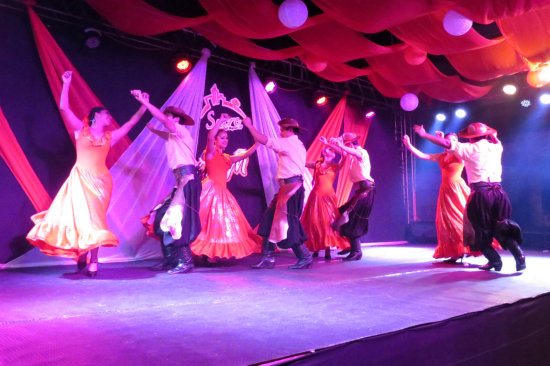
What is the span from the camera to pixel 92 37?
5.50 m

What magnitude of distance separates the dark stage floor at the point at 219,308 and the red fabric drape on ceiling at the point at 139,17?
2.72m

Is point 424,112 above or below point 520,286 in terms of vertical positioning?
above

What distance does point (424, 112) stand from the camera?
1022 cm

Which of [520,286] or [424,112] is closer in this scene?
[520,286]

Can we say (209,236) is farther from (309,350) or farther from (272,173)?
(309,350)

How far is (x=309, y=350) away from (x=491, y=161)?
3675 millimetres

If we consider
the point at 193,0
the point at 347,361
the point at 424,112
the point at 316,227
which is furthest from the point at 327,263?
the point at 424,112

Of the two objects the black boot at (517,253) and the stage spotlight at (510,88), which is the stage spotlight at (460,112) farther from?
the black boot at (517,253)

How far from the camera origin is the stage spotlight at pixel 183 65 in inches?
245

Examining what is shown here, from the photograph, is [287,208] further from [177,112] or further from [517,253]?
[517,253]

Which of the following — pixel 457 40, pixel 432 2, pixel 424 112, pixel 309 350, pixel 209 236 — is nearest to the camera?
pixel 309 350

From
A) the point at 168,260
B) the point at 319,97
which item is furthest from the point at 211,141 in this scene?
the point at 319,97

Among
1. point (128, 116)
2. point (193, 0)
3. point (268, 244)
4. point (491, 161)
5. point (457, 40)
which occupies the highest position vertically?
point (193, 0)

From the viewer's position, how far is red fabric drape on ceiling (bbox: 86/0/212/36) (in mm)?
4859
